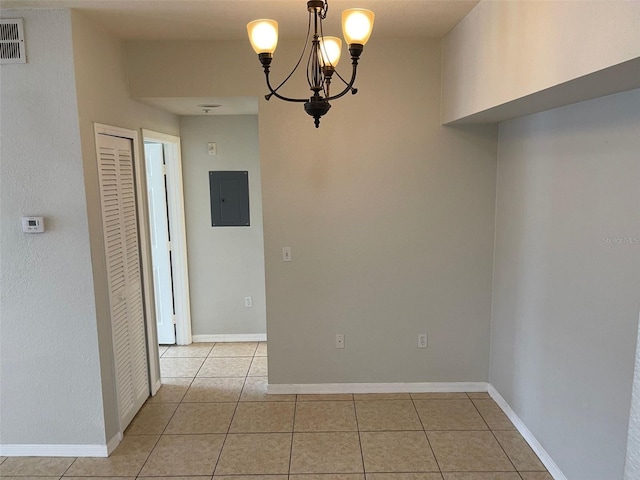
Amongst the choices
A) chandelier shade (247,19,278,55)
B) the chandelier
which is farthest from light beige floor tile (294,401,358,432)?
chandelier shade (247,19,278,55)

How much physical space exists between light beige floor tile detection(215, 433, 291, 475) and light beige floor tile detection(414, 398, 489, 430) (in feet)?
3.25

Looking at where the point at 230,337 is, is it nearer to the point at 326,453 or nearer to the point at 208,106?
the point at 326,453

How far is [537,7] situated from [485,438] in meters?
2.48

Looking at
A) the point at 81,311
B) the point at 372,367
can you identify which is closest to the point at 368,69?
the point at 372,367

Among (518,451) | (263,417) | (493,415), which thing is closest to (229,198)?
(263,417)

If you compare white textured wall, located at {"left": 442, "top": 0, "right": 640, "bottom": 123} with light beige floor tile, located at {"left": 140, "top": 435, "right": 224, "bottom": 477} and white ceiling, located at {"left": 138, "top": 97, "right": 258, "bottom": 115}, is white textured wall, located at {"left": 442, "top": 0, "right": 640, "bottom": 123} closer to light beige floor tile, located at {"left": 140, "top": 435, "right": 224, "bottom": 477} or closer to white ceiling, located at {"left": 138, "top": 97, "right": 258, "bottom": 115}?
white ceiling, located at {"left": 138, "top": 97, "right": 258, "bottom": 115}

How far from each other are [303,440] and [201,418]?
0.79 m

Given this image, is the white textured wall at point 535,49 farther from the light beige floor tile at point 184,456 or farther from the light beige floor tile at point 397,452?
the light beige floor tile at point 184,456

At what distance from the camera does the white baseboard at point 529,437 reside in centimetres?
245

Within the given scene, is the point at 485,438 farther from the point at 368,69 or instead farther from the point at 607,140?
the point at 368,69

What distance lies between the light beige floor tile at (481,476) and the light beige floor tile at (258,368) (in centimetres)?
172

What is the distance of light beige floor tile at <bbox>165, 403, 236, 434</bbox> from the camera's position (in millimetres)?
3005

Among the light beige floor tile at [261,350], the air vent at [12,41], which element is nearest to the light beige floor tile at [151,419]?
the light beige floor tile at [261,350]

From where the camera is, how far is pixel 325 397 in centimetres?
340
